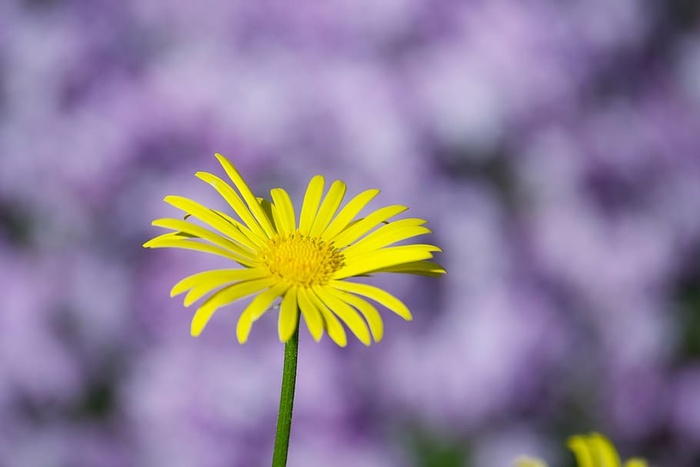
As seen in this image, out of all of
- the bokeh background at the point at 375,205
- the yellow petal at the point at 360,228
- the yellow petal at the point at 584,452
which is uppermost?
the bokeh background at the point at 375,205

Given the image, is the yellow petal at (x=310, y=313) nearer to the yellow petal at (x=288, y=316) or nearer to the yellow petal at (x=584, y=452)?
the yellow petal at (x=288, y=316)

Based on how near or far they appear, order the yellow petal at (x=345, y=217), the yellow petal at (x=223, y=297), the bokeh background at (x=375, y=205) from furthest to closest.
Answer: the bokeh background at (x=375, y=205)
the yellow petal at (x=345, y=217)
the yellow petal at (x=223, y=297)

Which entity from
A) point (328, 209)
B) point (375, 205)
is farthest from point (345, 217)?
point (375, 205)

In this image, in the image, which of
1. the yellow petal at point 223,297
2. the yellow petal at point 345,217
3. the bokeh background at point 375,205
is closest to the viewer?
the yellow petal at point 223,297

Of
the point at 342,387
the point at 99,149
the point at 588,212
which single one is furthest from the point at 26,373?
the point at 588,212

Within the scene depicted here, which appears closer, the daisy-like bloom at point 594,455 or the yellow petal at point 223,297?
the yellow petal at point 223,297

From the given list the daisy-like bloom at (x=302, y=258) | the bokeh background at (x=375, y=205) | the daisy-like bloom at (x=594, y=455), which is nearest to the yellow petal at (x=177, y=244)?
the daisy-like bloom at (x=302, y=258)

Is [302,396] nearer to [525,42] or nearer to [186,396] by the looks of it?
[186,396]
